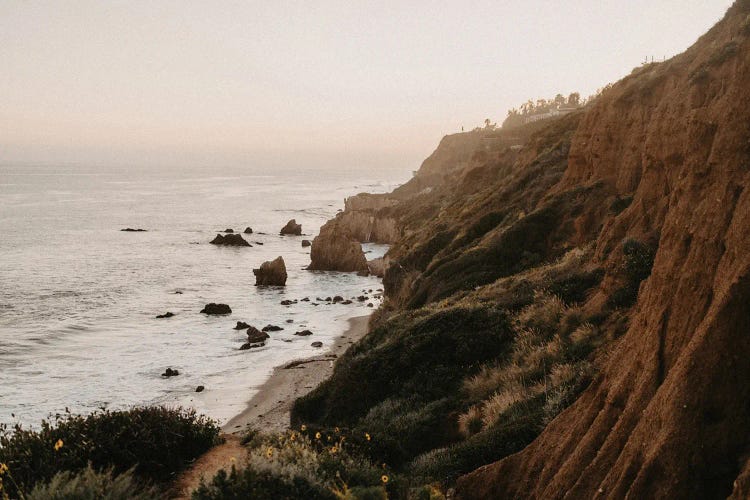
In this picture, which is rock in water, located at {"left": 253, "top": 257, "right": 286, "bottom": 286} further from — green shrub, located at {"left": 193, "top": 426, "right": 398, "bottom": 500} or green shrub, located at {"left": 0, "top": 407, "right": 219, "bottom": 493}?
green shrub, located at {"left": 193, "top": 426, "right": 398, "bottom": 500}

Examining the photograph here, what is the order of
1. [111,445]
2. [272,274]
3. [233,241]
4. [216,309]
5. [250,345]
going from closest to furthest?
[111,445] < [250,345] < [216,309] < [272,274] < [233,241]

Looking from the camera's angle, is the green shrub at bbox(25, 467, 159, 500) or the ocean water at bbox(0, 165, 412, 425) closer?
the green shrub at bbox(25, 467, 159, 500)

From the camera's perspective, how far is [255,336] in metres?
37.2

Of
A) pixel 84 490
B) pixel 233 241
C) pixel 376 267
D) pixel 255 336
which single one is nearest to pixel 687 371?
pixel 84 490

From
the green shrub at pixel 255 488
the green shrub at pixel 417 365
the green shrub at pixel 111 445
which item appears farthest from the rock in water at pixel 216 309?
the green shrub at pixel 255 488

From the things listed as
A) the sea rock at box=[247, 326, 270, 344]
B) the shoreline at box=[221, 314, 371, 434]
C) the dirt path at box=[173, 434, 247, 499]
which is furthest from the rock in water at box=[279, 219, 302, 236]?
the dirt path at box=[173, 434, 247, 499]

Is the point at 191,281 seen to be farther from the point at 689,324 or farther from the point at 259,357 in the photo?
the point at 689,324

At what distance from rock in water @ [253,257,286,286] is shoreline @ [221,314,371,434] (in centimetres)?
2050

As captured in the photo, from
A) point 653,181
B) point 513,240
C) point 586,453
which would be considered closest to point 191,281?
point 513,240

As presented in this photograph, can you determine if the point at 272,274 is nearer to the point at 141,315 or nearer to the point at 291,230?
the point at 141,315

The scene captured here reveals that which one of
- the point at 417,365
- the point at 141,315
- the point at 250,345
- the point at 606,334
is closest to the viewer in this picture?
the point at 606,334

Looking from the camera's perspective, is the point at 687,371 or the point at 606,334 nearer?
the point at 687,371

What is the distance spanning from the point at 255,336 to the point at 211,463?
2895 centimetres

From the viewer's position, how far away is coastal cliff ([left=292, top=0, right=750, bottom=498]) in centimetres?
562
